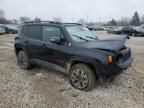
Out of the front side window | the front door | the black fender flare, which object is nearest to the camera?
the black fender flare

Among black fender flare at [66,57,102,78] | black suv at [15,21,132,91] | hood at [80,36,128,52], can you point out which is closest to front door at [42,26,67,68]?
black suv at [15,21,132,91]

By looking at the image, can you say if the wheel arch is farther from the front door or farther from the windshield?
the windshield

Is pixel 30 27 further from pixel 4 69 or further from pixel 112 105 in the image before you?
pixel 112 105

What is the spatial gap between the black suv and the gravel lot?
0.39 metres

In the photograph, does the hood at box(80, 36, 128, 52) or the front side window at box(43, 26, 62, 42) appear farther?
the front side window at box(43, 26, 62, 42)

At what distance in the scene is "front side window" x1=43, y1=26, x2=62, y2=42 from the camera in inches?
200

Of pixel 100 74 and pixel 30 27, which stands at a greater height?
pixel 30 27

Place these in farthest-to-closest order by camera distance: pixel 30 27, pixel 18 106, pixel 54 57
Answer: pixel 30 27 < pixel 54 57 < pixel 18 106

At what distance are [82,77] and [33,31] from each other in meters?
2.46

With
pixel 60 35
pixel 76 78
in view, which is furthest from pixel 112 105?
pixel 60 35

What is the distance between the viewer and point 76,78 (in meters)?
4.78

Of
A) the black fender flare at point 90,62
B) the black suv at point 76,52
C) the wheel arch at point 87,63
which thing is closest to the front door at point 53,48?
the black suv at point 76,52

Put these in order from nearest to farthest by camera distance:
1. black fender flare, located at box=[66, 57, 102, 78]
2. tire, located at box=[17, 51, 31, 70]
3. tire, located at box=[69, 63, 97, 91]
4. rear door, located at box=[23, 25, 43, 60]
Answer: black fender flare, located at box=[66, 57, 102, 78] → tire, located at box=[69, 63, 97, 91] → rear door, located at box=[23, 25, 43, 60] → tire, located at box=[17, 51, 31, 70]

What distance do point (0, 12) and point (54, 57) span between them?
9067 centimetres
